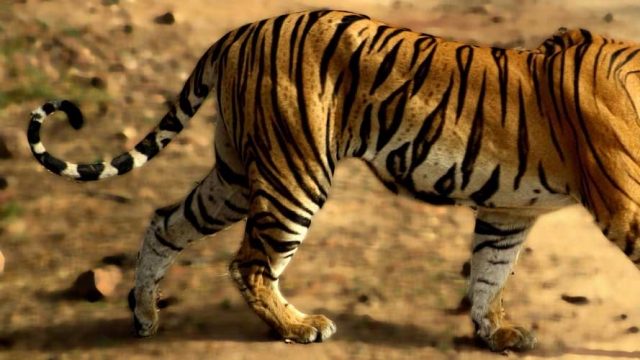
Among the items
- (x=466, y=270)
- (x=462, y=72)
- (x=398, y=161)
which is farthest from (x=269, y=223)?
(x=466, y=270)

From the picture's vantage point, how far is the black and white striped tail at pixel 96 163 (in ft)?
13.3

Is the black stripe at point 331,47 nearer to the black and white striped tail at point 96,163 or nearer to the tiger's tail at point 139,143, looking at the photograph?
the tiger's tail at point 139,143

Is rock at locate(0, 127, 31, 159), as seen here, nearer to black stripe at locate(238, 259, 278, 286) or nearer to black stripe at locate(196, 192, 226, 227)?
black stripe at locate(196, 192, 226, 227)

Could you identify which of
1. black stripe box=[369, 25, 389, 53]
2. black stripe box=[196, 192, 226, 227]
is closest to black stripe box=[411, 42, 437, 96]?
black stripe box=[369, 25, 389, 53]

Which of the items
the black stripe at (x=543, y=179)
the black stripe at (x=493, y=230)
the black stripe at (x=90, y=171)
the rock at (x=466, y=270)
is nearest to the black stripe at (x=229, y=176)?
the black stripe at (x=90, y=171)

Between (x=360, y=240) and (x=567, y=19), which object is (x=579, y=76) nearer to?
(x=360, y=240)

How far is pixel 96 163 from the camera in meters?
4.21

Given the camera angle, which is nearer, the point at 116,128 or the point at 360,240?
the point at 360,240

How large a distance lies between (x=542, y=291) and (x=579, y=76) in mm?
1684

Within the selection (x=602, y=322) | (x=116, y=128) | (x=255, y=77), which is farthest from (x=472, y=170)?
(x=116, y=128)

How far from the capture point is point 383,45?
404 cm

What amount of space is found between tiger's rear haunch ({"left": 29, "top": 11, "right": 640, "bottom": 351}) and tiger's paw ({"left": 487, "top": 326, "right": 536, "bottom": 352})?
0.67 m

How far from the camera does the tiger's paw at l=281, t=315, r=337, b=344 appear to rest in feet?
14.2

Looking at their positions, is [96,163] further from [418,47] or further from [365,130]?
[418,47]
